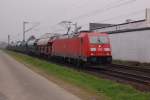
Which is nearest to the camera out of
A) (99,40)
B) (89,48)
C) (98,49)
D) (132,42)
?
(89,48)

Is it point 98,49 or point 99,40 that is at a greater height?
point 99,40

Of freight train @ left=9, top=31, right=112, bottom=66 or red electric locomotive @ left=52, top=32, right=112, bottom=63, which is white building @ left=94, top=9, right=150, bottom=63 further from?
red electric locomotive @ left=52, top=32, right=112, bottom=63

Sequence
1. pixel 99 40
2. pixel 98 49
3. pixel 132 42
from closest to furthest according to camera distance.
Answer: pixel 98 49 < pixel 99 40 < pixel 132 42

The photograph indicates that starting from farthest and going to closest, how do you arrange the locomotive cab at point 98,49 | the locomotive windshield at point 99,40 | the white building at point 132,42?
the white building at point 132,42, the locomotive windshield at point 99,40, the locomotive cab at point 98,49

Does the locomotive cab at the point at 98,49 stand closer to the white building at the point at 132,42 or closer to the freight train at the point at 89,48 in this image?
the freight train at the point at 89,48

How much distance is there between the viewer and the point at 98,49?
27234 millimetres

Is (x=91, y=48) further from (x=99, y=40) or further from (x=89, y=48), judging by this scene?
(x=99, y=40)

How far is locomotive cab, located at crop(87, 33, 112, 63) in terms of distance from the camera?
26748mm

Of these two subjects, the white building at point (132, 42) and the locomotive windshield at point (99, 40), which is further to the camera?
the white building at point (132, 42)

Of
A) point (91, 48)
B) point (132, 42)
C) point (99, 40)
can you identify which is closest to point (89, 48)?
point (91, 48)

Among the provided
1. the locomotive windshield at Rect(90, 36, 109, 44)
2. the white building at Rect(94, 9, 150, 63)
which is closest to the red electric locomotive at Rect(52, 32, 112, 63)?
the locomotive windshield at Rect(90, 36, 109, 44)

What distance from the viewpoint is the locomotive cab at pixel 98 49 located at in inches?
1053

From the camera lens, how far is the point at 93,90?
46.3ft

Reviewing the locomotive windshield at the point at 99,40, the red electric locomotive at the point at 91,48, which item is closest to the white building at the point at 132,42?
the locomotive windshield at the point at 99,40
